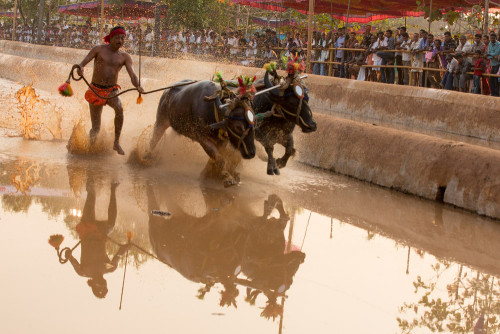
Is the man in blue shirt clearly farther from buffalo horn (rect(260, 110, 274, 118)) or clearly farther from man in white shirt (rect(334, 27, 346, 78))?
buffalo horn (rect(260, 110, 274, 118))

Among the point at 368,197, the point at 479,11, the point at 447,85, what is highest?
the point at 479,11

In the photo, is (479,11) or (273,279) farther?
(479,11)

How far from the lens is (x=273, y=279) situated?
6000mm

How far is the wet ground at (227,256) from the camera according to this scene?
5.05 meters

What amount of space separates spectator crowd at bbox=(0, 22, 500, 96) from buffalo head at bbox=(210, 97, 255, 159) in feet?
7.01

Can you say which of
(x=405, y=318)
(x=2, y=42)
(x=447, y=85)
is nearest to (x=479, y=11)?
(x=447, y=85)

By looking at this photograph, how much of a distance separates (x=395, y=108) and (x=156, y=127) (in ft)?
21.9

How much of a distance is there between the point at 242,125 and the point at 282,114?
4.82ft

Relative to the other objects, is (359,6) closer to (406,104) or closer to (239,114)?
(406,104)

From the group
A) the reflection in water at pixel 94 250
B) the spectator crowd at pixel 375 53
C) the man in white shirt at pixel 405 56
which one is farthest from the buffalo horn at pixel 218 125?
the man in white shirt at pixel 405 56

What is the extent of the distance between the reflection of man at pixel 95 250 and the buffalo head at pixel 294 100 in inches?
125

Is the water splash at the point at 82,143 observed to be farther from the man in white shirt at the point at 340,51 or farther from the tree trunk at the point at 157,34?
the tree trunk at the point at 157,34

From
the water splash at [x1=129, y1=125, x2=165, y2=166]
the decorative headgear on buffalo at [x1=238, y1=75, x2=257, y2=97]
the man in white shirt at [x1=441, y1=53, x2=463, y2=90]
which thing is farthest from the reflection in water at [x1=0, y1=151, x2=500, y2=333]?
the man in white shirt at [x1=441, y1=53, x2=463, y2=90]

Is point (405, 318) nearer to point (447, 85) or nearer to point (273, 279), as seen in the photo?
point (273, 279)
